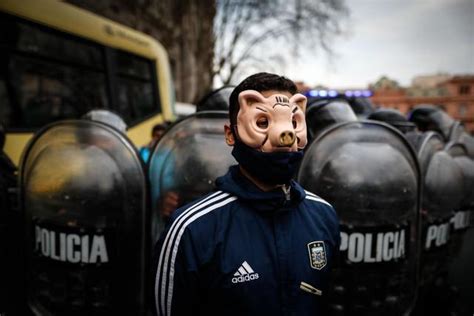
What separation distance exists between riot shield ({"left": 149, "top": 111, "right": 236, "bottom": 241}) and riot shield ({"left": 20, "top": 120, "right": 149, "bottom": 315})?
0.42 ft

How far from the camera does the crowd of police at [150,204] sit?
7.71 ft

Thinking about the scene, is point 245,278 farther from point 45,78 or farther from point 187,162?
point 45,78

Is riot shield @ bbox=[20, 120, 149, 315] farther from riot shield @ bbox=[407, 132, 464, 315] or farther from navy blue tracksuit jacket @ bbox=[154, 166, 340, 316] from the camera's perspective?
riot shield @ bbox=[407, 132, 464, 315]

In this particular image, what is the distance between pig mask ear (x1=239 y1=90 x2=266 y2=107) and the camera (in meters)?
1.33

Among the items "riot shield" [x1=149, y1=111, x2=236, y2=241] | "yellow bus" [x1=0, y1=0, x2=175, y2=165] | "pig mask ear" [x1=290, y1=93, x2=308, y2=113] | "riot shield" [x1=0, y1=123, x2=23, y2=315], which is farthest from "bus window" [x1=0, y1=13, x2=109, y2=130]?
"pig mask ear" [x1=290, y1=93, x2=308, y2=113]

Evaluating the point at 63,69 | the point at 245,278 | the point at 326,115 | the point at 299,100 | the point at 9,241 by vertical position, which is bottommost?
the point at 9,241

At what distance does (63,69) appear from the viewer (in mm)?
5488

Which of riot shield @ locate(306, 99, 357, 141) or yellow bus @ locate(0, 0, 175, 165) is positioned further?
yellow bus @ locate(0, 0, 175, 165)

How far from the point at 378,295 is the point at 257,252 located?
1.50 meters

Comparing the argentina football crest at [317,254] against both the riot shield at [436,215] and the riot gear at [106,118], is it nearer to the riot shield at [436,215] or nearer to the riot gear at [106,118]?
the riot shield at [436,215]

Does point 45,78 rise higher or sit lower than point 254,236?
higher

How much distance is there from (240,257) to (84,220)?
1465mm

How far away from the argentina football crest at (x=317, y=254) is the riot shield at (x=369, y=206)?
1.03 metres

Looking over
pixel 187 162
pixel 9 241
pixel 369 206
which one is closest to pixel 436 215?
pixel 369 206
